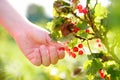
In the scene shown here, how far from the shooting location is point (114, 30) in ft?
3.37

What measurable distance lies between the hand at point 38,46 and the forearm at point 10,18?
0.06 m

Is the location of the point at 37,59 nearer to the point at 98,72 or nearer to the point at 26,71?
the point at 98,72

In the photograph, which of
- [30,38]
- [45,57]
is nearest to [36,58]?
[45,57]

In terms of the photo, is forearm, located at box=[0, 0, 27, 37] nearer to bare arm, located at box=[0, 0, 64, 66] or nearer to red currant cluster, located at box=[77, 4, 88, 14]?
bare arm, located at box=[0, 0, 64, 66]

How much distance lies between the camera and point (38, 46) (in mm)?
1363

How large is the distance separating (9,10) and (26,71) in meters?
1.46

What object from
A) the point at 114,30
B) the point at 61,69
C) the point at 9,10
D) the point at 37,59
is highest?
the point at 61,69

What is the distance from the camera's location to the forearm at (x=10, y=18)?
1.51 meters

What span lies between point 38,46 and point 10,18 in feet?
0.81

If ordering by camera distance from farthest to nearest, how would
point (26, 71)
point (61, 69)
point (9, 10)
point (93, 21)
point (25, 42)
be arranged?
point (26, 71) < point (61, 69) < point (9, 10) < point (25, 42) < point (93, 21)

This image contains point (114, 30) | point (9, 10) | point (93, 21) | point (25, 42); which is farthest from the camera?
point (9, 10)

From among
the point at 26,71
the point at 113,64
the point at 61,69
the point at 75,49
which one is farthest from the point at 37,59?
the point at 26,71

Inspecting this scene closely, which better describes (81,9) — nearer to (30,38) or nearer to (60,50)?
(60,50)

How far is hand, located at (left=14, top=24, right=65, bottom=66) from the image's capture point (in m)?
1.28
